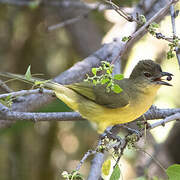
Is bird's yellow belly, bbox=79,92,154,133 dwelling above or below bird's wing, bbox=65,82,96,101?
below

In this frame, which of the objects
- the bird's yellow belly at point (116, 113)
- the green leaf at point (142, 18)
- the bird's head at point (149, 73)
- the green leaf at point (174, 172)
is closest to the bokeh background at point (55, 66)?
the bird's head at point (149, 73)

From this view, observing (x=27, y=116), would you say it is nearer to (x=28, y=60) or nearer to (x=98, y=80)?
(x=98, y=80)

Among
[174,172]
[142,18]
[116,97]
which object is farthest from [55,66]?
[174,172]

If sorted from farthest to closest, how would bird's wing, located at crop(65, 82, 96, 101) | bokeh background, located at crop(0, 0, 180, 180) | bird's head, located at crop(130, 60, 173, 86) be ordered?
bokeh background, located at crop(0, 0, 180, 180)
bird's wing, located at crop(65, 82, 96, 101)
bird's head, located at crop(130, 60, 173, 86)

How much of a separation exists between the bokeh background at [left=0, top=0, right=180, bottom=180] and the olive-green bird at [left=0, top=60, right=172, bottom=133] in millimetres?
1552

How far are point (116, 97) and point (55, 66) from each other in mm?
3655

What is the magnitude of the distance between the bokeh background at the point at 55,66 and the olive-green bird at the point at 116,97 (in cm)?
155

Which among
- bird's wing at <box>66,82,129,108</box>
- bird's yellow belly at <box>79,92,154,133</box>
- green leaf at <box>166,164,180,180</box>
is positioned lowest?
green leaf at <box>166,164,180,180</box>

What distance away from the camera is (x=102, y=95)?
13.6ft

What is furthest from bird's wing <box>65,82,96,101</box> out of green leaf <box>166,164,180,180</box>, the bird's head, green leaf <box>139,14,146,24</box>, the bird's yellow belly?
green leaf <box>166,164,180,180</box>

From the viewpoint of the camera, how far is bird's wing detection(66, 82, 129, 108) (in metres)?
3.96

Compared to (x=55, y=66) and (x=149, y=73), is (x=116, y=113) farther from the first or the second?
(x=55, y=66)

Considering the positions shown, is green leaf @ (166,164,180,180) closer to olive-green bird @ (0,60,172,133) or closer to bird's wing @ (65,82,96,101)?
olive-green bird @ (0,60,172,133)

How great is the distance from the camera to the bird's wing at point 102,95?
3959 millimetres
